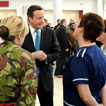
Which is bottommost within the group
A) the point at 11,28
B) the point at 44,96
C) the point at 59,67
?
the point at 59,67

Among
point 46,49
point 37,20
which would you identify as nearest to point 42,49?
point 46,49

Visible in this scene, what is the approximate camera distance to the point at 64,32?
6.94 m

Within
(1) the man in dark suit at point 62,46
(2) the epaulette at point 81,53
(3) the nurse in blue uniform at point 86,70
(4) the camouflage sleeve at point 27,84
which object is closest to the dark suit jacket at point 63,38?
(1) the man in dark suit at point 62,46

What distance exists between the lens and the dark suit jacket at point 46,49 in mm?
2713

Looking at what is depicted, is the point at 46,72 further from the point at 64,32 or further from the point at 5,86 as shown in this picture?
the point at 64,32

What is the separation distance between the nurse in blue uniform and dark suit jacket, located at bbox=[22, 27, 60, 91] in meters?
1.00

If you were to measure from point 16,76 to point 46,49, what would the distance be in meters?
1.26

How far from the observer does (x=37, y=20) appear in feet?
9.05

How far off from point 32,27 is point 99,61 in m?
1.35

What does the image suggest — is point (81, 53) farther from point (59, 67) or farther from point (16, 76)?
point (59, 67)

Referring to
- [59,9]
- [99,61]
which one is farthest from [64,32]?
[59,9]

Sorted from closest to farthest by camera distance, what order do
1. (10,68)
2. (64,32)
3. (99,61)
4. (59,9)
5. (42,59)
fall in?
(10,68)
(99,61)
(42,59)
(64,32)
(59,9)

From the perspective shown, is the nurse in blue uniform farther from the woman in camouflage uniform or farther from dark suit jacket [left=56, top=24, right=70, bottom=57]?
dark suit jacket [left=56, top=24, right=70, bottom=57]

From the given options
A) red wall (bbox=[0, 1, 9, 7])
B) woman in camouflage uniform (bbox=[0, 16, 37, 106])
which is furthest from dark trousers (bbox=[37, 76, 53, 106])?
red wall (bbox=[0, 1, 9, 7])
